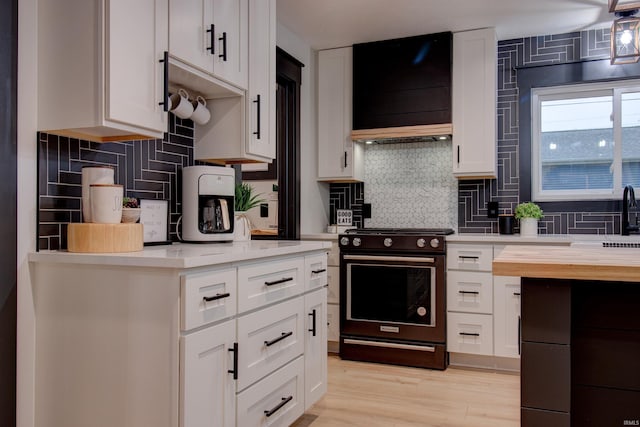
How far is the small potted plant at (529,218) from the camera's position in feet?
11.6

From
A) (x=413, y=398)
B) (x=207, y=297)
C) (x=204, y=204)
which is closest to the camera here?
(x=207, y=297)

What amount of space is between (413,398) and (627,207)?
207cm

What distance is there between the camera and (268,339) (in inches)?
80.0

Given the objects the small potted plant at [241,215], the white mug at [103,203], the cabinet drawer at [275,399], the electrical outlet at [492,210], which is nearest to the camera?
the white mug at [103,203]

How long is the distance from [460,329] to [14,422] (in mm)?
2671

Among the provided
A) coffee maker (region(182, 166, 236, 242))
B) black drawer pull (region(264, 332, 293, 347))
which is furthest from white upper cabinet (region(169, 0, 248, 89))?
black drawer pull (region(264, 332, 293, 347))

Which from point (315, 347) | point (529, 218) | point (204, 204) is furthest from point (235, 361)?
point (529, 218)

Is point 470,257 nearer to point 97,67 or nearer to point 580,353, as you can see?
point 580,353

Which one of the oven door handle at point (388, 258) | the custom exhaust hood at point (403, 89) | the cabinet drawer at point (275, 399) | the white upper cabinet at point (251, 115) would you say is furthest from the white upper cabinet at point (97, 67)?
the custom exhaust hood at point (403, 89)

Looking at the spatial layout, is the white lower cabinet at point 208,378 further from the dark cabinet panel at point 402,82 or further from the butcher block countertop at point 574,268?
the dark cabinet panel at point 402,82

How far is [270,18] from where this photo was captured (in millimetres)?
2691

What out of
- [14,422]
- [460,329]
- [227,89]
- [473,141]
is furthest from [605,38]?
[14,422]

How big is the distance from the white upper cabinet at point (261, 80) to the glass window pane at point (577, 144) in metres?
2.36

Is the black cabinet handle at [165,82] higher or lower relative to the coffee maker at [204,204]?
higher
